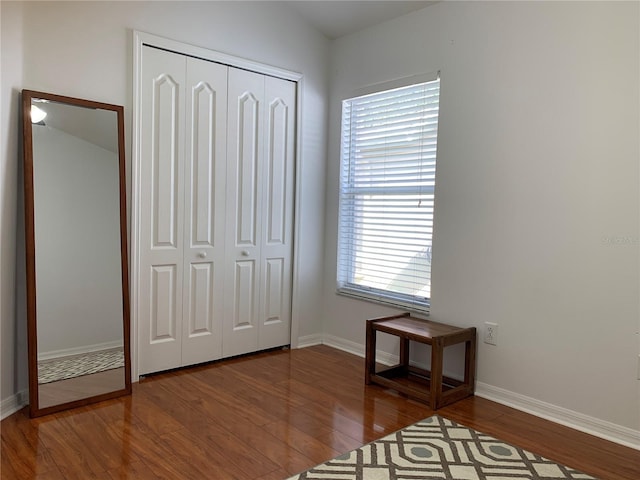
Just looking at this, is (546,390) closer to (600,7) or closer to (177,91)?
(600,7)

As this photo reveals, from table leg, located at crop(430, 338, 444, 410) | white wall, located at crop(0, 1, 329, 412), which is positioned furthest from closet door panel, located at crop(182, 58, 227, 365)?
table leg, located at crop(430, 338, 444, 410)

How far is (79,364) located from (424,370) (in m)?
2.17

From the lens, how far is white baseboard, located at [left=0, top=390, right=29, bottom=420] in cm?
261

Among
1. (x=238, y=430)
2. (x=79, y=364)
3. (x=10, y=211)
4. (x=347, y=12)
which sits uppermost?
(x=347, y=12)

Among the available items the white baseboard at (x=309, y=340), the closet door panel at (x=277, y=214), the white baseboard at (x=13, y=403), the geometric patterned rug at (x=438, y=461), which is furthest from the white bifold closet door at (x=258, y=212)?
the geometric patterned rug at (x=438, y=461)

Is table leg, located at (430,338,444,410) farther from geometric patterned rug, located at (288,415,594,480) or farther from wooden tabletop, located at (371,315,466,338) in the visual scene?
geometric patterned rug, located at (288,415,594,480)

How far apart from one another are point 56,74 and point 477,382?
3.08 m

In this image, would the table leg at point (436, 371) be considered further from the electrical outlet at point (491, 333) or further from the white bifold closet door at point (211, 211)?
the white bifold closet door at point (211, 211)

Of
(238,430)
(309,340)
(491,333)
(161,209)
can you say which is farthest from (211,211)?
(491,333)

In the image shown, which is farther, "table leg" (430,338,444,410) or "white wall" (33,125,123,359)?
"table leg" (430,338,444,410)

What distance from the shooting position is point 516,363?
2992 mm

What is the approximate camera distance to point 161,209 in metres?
3.32

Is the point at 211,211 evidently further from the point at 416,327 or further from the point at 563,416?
the point at 563,416

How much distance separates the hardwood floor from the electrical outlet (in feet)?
1.19
